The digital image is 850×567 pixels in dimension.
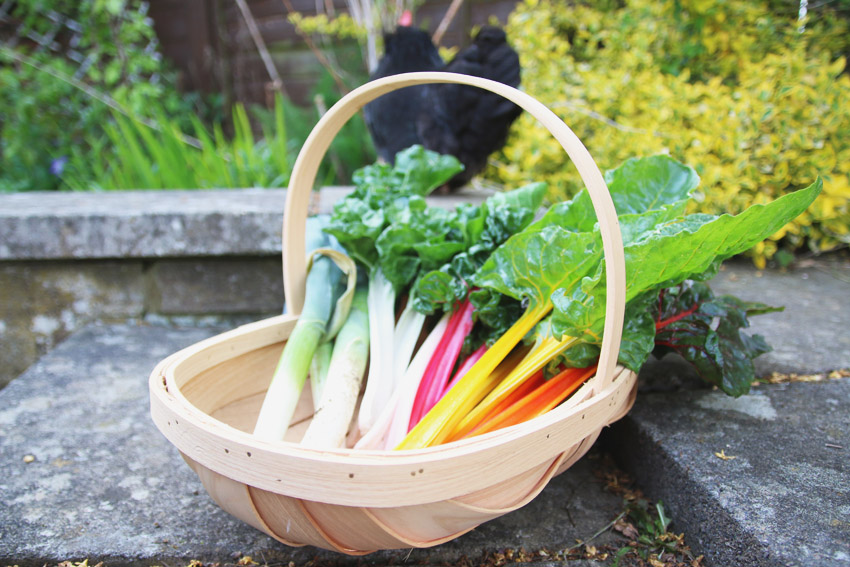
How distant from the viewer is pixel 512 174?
92.4 inches

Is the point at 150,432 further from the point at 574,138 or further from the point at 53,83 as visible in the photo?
the point at 53,83

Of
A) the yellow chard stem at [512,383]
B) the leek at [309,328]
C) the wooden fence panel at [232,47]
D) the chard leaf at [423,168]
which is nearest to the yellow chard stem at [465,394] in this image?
the yellow chard stem at [512,383]

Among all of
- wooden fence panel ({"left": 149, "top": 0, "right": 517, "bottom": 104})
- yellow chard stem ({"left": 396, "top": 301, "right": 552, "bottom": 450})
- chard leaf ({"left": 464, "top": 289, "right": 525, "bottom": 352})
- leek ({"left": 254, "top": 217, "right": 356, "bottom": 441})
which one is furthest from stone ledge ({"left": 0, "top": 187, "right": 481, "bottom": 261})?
wooden fence panel ({"left": 149, "top": 0, "right": 517, "bottom": 104})

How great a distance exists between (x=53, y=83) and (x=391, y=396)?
14.0 feet

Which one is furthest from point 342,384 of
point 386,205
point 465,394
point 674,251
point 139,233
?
point 139,233

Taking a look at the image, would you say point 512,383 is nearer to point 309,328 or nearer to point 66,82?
point 309,328

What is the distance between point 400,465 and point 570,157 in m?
0.50

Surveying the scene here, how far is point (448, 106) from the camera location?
188cm

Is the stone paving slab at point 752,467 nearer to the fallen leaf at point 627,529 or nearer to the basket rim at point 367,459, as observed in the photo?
the fallen leaf at point 627,529

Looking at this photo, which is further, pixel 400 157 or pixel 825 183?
pixel 825 183

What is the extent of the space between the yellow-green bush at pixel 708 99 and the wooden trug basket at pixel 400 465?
1.22 metres

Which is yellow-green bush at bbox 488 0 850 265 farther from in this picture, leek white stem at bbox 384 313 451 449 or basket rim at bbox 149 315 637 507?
basket rim at bbox 149 315 637 507

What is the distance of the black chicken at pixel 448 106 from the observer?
1761mm

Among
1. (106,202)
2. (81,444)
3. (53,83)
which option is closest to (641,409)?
(81,444)
